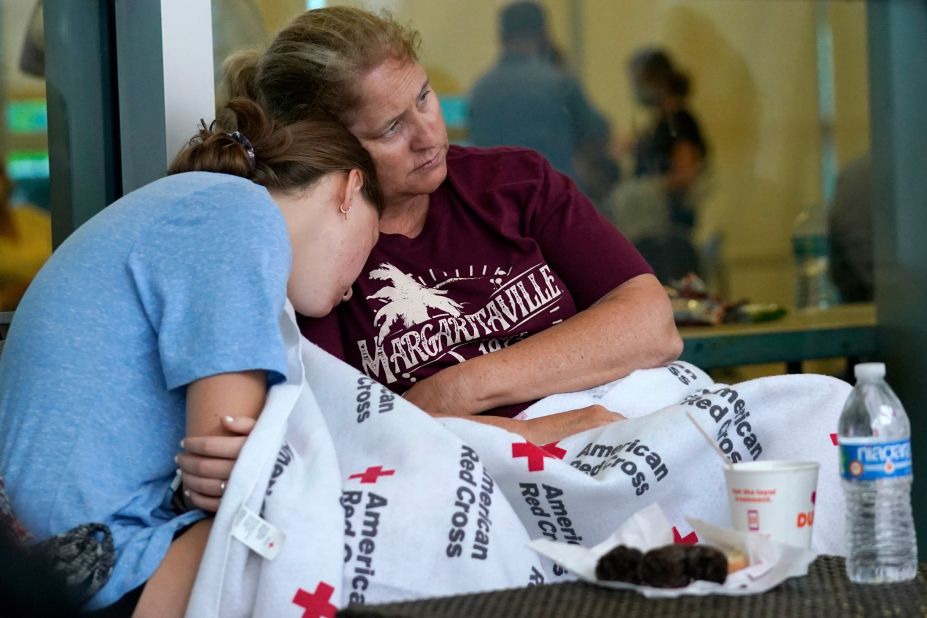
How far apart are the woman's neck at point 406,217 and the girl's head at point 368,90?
27 millimetres

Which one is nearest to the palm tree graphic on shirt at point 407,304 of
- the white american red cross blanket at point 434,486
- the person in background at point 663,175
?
the white american red cross blanket at point 434,486

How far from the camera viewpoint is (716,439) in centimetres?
170

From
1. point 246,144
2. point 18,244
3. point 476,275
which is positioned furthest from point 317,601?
point 18,244

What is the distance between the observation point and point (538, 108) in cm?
425

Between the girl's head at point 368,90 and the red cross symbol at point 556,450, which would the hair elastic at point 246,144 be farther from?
the red cross symbol at point 556,450

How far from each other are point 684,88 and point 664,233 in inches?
28.6

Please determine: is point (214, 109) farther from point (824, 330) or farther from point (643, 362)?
point (824, 330)

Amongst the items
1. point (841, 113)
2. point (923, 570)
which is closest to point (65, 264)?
point (923, 570)

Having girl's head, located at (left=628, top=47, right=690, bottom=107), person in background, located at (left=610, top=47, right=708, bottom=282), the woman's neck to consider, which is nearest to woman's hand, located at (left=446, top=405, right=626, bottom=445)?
the woman's neck

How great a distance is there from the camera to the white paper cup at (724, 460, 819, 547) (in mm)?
1206

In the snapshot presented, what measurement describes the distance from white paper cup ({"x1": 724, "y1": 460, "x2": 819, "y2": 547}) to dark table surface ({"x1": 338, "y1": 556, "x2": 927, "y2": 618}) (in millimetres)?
60

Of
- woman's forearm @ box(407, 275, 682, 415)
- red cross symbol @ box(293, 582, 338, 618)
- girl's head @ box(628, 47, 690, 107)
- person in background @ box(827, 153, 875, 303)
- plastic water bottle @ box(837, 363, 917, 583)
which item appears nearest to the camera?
plastic water bottle @ box(837, 363, 917, 583)

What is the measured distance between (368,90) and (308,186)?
14.3 inches

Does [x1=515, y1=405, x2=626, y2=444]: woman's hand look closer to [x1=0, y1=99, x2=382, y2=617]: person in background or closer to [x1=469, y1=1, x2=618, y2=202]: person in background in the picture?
[x1=0, y1=99, x2=382, y2=617]: person in background
